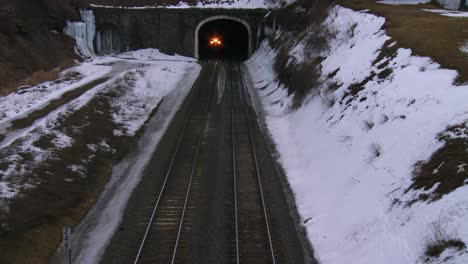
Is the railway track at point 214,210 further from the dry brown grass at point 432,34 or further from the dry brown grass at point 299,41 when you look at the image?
the dry brown grass at point 432,34

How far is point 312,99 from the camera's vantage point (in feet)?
86.4

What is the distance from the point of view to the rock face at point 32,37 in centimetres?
4288

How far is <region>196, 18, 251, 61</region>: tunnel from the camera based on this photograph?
64.3 m

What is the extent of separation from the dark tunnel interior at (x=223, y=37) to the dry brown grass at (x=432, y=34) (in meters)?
34.3

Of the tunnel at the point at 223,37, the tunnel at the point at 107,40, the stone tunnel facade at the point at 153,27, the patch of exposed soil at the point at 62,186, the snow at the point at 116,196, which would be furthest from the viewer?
the tunnel at the point at 223,37

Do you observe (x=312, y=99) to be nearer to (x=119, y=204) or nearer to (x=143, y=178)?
(x=143, y=178)

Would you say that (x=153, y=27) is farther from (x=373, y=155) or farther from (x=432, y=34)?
(x=373, y=155)

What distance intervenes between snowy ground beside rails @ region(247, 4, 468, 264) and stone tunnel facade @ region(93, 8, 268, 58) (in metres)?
30.0

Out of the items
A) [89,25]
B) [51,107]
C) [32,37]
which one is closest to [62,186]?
[51,107]

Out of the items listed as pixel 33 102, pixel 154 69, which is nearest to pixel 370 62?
pixel 33 102

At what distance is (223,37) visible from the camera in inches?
2687

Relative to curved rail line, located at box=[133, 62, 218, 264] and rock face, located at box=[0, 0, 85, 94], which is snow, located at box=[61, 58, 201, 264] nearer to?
curved rail line, located at box=[133, 62, 218, 264]

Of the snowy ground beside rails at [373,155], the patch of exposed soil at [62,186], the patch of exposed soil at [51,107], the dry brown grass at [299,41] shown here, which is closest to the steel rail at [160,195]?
the patch of exposed soil at [62,186]

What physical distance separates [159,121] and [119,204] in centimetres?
1170
